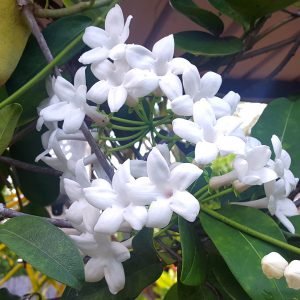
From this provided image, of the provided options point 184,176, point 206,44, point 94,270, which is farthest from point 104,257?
point 206,44

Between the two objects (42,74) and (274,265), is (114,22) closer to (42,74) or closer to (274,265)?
(42,74)

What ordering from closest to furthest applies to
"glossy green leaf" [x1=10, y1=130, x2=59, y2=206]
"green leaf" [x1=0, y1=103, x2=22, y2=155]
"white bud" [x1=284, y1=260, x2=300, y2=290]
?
"white bud" [x1=284, y1=260, x2=300, y2=290] < "green leaf" [x1=0, y1=103, x2=22, y2=155] < "glossy green leaf" [x1=10, y1=130, x2=59, y2=206]

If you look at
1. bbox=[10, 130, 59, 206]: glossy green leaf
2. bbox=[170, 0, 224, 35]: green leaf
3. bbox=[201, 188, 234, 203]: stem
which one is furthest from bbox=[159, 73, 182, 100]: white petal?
bbox=[10, 130, 59, 206]: glossy green leaf

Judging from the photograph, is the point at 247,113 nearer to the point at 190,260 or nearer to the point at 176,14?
the point at 176,14

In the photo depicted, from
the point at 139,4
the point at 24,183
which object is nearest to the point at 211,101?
the point at 139,4

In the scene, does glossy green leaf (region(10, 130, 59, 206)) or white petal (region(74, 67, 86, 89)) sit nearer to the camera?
white petal (region(74, 67, 86, 89))

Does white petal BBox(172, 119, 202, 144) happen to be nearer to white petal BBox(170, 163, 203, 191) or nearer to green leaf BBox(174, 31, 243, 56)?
white petal BBox(170, 163, 203, 191)

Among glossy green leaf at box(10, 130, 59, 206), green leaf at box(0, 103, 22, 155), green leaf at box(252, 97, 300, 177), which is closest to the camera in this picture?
green leaf at box(0, 103, 22, 155)

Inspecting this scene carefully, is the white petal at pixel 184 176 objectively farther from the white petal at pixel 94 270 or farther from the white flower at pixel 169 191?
the white petal at pixel 94 270

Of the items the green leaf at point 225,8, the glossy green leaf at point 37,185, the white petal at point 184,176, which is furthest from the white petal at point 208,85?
the glossy green leaf at point 37,185
